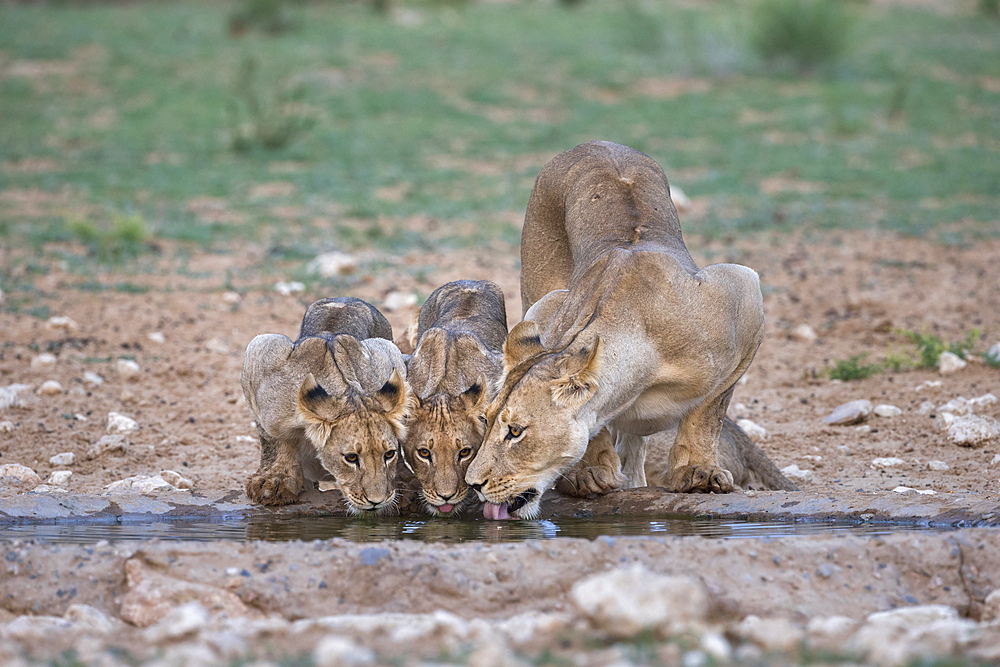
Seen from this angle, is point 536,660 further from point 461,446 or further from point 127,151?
point 127,151

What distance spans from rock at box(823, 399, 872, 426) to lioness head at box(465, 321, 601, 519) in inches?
115

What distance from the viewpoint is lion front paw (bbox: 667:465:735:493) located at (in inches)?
241

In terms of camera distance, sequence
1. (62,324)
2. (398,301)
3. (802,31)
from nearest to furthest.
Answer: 1. (62,324)
2. (398,301)
3. (802,31)

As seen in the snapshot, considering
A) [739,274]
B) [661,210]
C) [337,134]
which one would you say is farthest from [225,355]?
[337,134]

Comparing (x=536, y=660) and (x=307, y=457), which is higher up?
(x=536, y=660)

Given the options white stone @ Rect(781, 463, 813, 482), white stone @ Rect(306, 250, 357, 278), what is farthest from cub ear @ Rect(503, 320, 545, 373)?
white stone @ Rect(306, 250, 357, 278)

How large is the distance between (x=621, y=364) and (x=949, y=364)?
3.96 meters

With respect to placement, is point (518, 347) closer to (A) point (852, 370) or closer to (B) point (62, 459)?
(B) point (62, 459)

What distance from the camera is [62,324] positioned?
31.0ft

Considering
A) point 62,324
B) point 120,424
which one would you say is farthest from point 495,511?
point 62,324

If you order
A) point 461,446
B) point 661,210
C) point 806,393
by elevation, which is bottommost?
point 806,393

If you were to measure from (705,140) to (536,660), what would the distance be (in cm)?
1594

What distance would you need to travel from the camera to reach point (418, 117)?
19672mm

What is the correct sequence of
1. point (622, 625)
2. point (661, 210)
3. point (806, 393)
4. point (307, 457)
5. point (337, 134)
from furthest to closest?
point (337, 134)
point (806, 393)
point (661, 210)
point (307, 457)
point (622, 625)
